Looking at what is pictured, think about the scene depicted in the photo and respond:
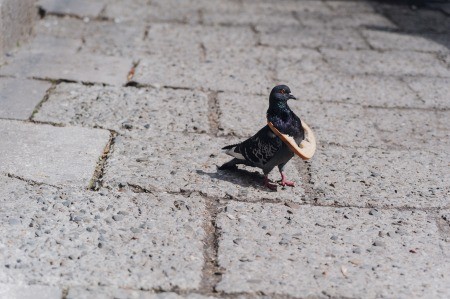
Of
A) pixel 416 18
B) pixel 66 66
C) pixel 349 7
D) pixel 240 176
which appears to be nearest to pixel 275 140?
pixel 240 176

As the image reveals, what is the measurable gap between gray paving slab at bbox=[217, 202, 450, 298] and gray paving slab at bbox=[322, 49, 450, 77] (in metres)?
2.14

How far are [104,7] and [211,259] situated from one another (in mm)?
4119

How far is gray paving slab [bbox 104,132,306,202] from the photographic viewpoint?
2.94 m

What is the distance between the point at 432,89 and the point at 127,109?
6.55ft

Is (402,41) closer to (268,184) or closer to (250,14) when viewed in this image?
(250,14)

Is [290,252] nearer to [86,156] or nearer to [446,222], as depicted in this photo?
[446,222]

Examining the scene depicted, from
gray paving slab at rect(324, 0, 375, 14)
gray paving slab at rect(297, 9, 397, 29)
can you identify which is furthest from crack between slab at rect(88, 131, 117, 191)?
gray paving slab at rect(324, 0, 375, 14)

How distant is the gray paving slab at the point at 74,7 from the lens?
227 inches

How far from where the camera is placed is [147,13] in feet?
19.8

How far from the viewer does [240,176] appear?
3.10m

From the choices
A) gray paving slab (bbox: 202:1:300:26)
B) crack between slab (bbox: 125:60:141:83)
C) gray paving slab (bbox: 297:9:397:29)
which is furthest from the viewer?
gray paving slab (bbox: 297:9:397:29)

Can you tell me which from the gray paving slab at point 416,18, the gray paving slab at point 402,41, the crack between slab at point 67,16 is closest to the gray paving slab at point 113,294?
the gray paving slab at point 402,41

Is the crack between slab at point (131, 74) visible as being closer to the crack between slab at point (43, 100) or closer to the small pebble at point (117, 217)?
the crack between slab at point (43, 100)

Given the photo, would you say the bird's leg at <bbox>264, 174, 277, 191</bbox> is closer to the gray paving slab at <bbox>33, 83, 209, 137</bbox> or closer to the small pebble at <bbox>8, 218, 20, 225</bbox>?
the gray paving slab at <bbox>33, 83, 209, 137</bbox>
